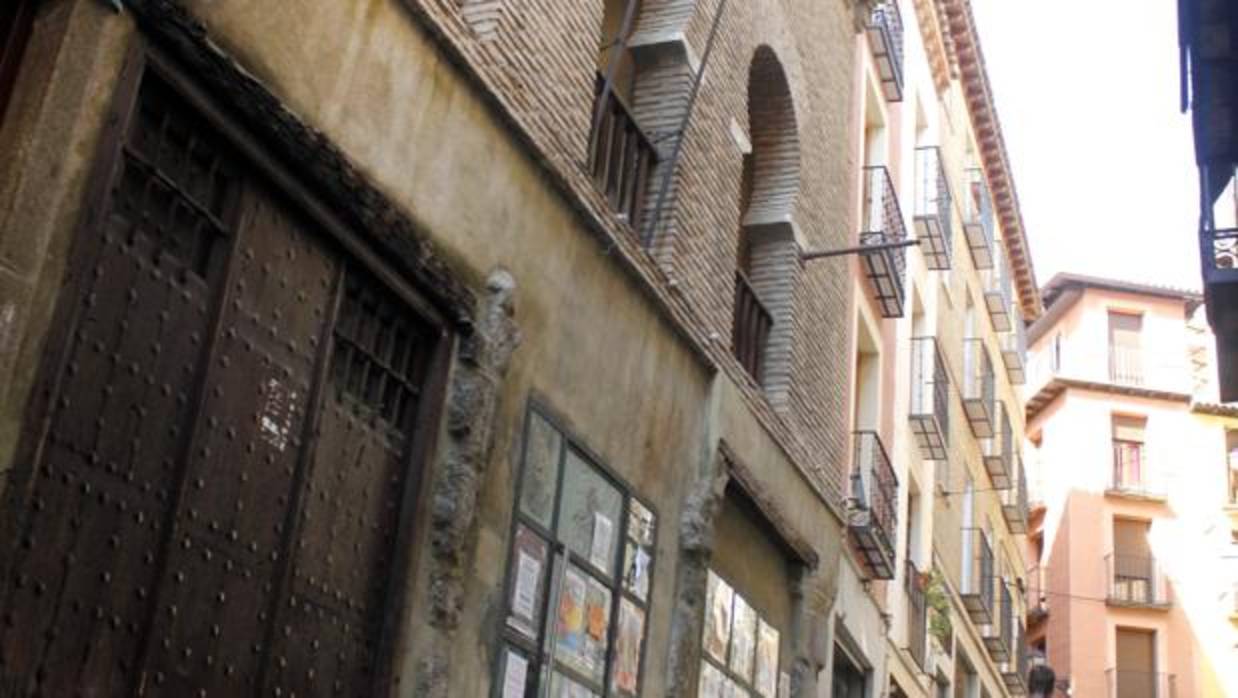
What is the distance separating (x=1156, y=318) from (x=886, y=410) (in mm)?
26727

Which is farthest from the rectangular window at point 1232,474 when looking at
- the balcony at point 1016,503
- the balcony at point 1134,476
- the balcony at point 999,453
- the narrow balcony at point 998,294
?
the narrow balcony at point 998,294

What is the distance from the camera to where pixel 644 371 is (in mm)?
9844

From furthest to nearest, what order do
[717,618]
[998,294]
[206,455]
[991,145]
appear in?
[991,145] → [998,294] → [717,618] → [206,455]

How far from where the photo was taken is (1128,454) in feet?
139

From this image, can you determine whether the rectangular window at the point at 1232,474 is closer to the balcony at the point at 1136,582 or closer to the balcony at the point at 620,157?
the balcony at the point at 1136,582

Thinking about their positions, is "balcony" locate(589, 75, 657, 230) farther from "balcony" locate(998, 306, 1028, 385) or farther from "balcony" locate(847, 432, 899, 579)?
"balcony" locate(998, 306, 1028, 385)

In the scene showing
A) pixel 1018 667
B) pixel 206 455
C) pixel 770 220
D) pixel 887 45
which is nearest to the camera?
pixel 206 455

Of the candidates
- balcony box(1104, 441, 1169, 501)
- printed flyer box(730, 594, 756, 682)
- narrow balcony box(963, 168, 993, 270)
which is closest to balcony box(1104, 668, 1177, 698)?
balcony box(1104, 441, 1169, 501)

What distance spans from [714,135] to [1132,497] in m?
32.4

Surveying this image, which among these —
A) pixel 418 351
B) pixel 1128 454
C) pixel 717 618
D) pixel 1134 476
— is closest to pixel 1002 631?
pixel 1134 476

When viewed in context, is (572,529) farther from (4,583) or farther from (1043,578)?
(1043,578)

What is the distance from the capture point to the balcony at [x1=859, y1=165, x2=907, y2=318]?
17156mm

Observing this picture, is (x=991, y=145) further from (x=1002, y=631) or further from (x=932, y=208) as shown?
(x=1002, y=631)

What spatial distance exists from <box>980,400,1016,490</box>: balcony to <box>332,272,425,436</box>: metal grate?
2148 centimetres
